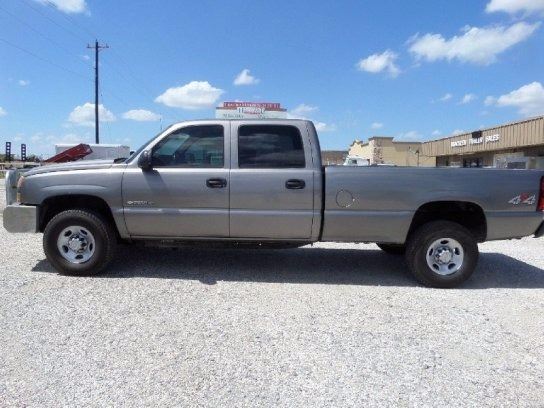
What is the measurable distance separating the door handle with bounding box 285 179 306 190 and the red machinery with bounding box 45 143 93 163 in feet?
71.8

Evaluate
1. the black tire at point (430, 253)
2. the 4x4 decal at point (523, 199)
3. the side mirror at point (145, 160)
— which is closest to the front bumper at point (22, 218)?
the side mirror at point (145, 160)

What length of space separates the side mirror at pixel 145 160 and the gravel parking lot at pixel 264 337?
4.49 ft

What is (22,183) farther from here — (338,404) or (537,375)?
(537,375)

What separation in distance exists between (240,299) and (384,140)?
180 feet

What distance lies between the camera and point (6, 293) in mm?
4891

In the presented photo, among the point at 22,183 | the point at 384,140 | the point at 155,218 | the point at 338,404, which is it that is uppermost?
the point at 384,140

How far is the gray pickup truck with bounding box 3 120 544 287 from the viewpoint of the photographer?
17.9 ft

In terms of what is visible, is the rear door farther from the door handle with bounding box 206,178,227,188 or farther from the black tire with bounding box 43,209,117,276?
the black tire with bounding box 43,209,117,276

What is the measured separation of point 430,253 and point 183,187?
122 inches

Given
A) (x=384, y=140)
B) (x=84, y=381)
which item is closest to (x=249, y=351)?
(x=84, y=381)

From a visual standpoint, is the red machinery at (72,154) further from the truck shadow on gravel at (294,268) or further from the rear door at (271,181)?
the rear door at (271,181)

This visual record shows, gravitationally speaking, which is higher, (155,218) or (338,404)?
(155,218)

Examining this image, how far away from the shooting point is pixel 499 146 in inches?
1283

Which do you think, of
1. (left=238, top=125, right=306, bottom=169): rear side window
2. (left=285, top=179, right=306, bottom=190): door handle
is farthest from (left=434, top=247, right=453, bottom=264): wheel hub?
(left=238, top=125, right=306, bottom=169): rear side window
